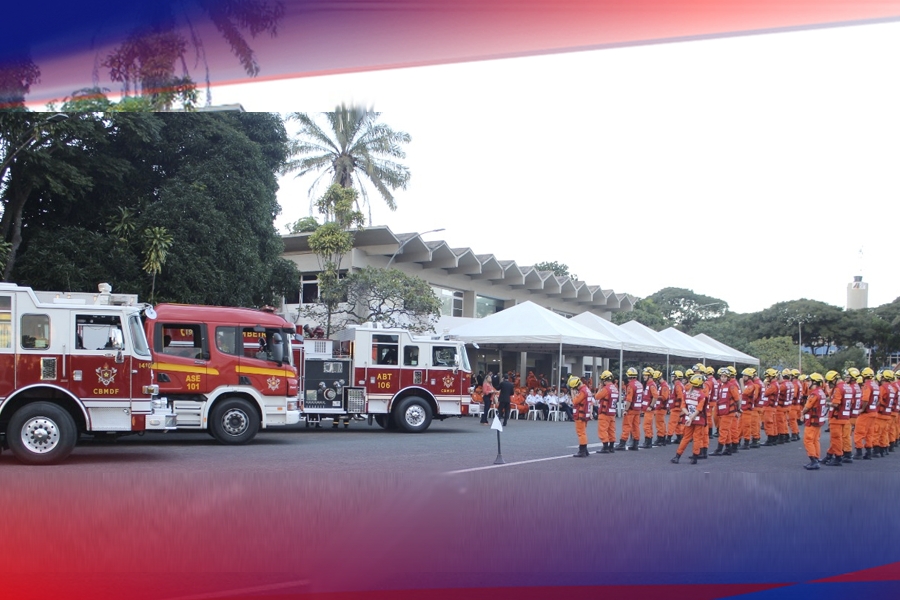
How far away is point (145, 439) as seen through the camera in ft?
56.3

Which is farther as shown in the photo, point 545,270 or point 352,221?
point 545,270

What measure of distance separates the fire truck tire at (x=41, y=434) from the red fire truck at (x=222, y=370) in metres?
3.22

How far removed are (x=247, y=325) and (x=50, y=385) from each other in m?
4.59

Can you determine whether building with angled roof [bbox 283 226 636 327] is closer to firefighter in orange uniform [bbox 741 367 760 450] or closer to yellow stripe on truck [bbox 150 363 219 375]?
yellow stripe on truck [bbox 150 363 219 375]

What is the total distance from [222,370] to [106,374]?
3254mm

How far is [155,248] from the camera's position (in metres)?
16.2

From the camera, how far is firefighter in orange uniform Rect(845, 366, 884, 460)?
16.0m

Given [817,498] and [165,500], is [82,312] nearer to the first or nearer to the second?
[165,500]

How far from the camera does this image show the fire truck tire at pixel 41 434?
12.4 m

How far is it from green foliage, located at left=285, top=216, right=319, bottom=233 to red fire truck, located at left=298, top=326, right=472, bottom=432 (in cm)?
714

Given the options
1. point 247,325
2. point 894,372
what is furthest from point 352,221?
point 894,372

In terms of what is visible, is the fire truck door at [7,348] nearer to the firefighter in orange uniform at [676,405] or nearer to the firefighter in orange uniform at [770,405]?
the firefighter in orange uniform at [676,405]

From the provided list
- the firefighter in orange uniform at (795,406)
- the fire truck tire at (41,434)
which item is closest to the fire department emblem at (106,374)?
the fire truck tire at (41,434)

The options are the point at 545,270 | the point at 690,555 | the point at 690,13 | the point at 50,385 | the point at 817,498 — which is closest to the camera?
the point at 690,13
